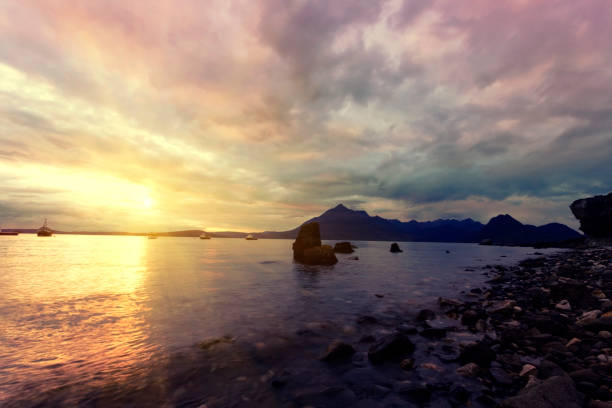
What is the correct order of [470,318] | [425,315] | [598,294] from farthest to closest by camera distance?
[598,294]
[425,315]
[470,318]

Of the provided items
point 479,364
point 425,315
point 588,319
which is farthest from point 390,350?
point 588,319

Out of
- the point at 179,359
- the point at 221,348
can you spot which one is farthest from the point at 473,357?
the point at 179,359

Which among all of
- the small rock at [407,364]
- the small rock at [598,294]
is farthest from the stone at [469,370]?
the small rock at [598,294]

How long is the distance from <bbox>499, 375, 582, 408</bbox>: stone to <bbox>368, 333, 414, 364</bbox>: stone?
3.30 meters

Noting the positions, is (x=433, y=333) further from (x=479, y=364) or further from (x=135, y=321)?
(x=135, y=321)

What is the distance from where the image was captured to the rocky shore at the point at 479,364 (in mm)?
5195

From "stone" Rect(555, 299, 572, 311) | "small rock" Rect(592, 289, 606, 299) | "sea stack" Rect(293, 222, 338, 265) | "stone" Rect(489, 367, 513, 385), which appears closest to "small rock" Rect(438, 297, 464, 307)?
"stone" Rect(555, 299, 572, 311)

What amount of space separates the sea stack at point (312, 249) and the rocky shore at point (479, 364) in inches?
1210

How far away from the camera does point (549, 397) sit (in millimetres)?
4551

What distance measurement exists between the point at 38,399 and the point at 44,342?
5.02 meters

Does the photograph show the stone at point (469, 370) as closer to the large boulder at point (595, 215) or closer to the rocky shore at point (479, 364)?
the rocky shore at point (479, 364)

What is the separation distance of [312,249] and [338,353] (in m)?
35.8

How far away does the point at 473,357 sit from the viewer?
7008 mm

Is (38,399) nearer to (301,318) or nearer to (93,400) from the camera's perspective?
(93,400)
